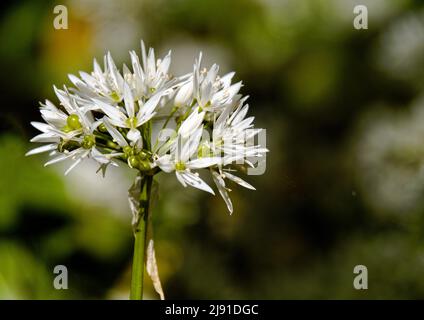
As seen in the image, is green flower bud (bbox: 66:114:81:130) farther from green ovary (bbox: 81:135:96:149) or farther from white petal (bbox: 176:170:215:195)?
white petal (bbox: 176:170:215:195)

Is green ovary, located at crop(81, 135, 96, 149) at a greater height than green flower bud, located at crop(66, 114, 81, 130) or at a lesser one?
lesser

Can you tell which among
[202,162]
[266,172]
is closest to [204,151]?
[202,162]

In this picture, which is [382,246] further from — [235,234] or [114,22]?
[114,22]

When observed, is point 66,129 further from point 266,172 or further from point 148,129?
Result: point 266,172

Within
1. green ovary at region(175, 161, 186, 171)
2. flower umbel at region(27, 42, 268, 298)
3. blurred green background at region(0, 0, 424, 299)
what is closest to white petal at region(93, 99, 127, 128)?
flower umbel at region(27, 42, 268, 298)
